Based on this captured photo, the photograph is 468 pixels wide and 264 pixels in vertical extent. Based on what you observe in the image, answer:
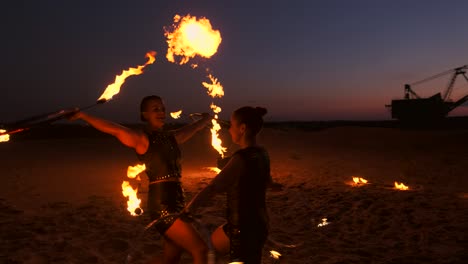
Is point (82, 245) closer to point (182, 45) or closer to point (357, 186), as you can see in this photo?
point (182, 45)

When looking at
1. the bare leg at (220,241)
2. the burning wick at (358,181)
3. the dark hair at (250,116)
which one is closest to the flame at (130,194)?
the bare leg at (220,241)

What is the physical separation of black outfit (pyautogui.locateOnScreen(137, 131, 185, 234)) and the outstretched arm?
0.24 feet

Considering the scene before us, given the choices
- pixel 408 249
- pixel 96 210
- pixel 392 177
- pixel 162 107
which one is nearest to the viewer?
pixel 162 107

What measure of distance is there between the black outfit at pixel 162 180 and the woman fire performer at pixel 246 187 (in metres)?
0.85

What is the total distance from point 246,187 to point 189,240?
1.00 meters

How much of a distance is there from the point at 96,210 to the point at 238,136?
742 centimetres

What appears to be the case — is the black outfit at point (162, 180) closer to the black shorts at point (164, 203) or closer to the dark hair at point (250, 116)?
the black shorts at point (164, 203)

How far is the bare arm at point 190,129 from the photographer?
451 cm

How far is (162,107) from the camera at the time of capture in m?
4.31

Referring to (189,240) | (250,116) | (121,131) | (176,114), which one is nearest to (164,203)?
(189,240)

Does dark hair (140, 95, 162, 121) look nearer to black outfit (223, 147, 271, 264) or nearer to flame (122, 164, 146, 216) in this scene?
flame (122, 164, 146, 216)

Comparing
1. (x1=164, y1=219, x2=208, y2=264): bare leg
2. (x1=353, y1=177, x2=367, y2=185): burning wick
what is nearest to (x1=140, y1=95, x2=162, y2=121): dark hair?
(x1=164, y1=219, x2=208, y2=264): bare leg

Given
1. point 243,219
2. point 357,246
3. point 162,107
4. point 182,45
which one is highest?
point 182,45

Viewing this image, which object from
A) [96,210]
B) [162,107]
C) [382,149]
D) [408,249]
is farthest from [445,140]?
[162,107]
